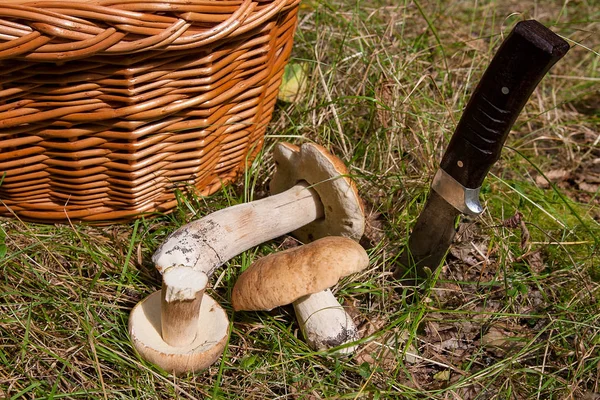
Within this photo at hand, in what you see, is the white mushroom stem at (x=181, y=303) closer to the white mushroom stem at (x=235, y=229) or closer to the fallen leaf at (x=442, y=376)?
the white mushroom stem at (x=235, y=229)

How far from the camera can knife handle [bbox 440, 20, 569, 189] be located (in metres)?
1.51

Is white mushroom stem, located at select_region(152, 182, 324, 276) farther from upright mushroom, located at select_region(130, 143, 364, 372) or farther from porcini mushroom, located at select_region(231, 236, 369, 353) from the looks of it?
porcini mushroom, located at select_region(231, 236, 369, 353)

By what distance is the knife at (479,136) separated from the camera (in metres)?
1.53

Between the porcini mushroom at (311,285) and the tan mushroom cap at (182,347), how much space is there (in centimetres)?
9

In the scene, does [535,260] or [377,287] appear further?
[535,260]

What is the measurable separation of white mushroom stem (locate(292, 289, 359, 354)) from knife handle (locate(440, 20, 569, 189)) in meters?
0.54

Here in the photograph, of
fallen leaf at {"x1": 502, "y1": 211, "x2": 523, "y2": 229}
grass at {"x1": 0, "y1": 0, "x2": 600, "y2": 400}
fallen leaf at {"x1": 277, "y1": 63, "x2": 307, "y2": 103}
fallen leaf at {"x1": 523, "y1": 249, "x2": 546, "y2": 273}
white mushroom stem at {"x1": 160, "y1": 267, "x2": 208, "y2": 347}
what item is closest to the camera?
white mushroom stem at {"x1": 160, "y1": 267, "x2": 208, "y2": 347}

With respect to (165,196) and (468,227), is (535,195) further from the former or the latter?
(165,196)

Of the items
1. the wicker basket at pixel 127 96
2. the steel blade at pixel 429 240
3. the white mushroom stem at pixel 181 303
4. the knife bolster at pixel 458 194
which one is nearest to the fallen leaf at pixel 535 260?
the steel blade at pixel 429 240

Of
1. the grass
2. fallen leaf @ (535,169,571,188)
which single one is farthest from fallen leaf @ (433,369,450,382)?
fallen leaf @ (535,169,571,188)

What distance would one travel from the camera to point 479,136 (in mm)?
1721

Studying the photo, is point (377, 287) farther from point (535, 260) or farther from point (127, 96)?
point (127, 96)

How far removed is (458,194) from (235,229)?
0.71 meters

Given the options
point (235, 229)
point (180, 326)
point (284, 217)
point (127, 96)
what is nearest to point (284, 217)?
point (284, 217)
